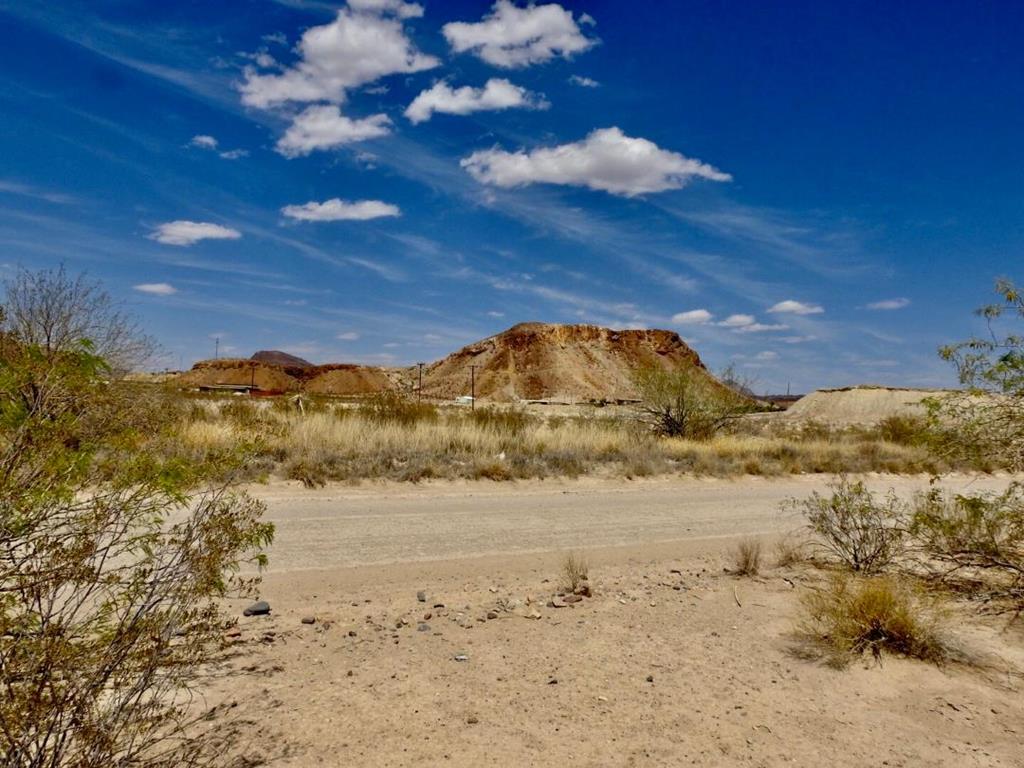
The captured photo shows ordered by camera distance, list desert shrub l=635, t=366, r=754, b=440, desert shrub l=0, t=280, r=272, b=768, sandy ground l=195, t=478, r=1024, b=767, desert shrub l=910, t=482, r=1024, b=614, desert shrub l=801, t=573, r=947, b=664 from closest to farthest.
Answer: desert shrub l=0, t=280, r=272, b=768, sandy ground l=195, t=478, r=1024, b=767, desert shrub l=801, t=573, r=947, b=664, desert shrub l=910, t=482, r=1024, b=614, desert shrub l=635, t=366, r=754, b=440

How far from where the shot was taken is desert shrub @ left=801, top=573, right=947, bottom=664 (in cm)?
550

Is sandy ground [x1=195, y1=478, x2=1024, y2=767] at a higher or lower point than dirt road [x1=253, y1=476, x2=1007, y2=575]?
lower

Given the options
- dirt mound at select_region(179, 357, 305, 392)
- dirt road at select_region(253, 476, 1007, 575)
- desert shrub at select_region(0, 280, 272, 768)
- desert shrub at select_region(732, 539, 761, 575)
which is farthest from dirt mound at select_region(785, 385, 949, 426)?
dirt mound at select_region(179, 357, 305, 392)

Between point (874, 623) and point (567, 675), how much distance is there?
269 cm

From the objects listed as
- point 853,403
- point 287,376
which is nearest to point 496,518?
point 853,403

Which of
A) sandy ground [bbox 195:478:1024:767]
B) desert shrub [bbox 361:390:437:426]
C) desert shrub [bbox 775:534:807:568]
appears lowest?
sandy ground [bbox 195:478:1024:767]

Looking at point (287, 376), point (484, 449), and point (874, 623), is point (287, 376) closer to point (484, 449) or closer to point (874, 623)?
point (484, 449)

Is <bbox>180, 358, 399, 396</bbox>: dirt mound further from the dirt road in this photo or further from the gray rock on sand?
the gray rock on sand

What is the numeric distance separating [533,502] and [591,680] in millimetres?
7132

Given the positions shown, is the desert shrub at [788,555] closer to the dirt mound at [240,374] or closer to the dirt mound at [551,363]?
the dirt mound at [551,363]

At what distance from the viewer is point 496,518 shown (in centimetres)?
1057

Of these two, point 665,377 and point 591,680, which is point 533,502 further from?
point 665,377

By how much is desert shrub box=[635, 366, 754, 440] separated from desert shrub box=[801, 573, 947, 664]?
55.2 feet

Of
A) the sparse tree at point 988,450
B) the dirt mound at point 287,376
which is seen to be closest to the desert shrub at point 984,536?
the sparse tree at point 988,450
